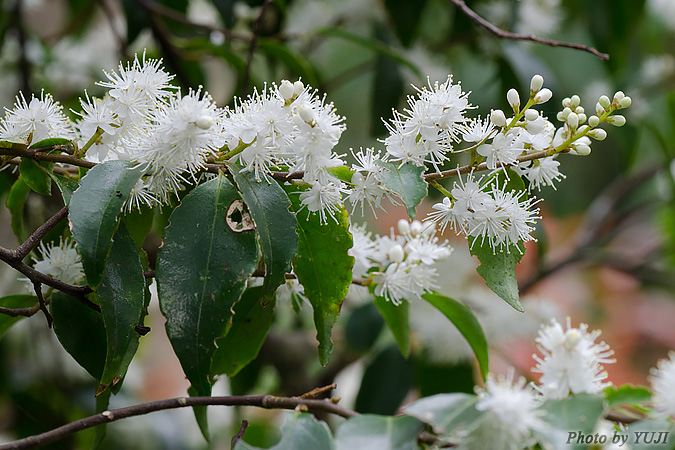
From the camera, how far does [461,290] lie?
1488mm

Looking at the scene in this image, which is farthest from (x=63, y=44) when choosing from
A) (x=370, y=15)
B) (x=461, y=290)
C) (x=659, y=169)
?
(x=659, y=169)

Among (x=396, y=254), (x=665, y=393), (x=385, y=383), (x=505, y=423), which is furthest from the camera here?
(x=385, y=383)

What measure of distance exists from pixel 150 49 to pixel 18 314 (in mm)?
1030

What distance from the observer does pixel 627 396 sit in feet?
1.74

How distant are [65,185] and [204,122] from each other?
15cm

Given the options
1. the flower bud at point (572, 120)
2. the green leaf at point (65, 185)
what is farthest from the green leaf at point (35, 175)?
the flower bud at point (572, 120)

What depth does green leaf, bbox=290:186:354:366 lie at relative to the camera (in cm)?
55

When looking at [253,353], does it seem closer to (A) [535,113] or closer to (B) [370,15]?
(A) [535,113]

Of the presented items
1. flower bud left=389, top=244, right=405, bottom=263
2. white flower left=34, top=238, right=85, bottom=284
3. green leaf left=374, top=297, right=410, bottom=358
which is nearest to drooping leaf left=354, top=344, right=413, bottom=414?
green leaf left=374, top=297, right=410, bottom=358

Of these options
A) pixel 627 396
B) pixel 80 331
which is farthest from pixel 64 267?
pixel 627 396

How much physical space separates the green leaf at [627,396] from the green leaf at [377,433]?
175 millimetres

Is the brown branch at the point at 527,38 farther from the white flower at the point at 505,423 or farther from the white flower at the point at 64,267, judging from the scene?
the white flower at the point at 64,267

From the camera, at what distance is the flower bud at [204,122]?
0.49 metres

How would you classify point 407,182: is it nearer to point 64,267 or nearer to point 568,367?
point 568,367
